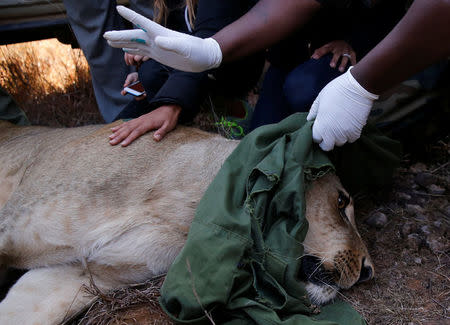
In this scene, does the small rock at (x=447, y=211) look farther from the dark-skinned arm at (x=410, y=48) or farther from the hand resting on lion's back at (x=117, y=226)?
the dark-skinned arm at (x=410, y=48)

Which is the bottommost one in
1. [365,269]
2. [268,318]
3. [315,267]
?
[365,269]

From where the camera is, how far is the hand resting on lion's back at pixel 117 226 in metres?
2.39

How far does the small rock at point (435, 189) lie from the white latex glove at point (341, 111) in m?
1.28

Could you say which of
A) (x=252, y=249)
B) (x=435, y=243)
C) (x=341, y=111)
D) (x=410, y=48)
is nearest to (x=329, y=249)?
(x=252, y=249)

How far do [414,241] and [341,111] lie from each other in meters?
1.08

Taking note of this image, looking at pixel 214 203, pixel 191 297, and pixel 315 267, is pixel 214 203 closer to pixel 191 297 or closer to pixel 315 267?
pixel 191 297

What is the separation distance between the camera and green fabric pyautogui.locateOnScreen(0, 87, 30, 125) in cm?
429

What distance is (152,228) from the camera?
7.89ft

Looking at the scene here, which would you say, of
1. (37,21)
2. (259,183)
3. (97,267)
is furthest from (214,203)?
(37,21)

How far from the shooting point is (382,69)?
2232 millimetres

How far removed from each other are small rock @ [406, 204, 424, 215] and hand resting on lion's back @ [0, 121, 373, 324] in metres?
0.71

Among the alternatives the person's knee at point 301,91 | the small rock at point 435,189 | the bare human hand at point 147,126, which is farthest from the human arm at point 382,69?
the small rock at point 435,189

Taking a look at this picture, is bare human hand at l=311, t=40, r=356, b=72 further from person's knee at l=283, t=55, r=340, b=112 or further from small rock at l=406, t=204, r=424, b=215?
small rock at l=406, t=204, r=424, b=215

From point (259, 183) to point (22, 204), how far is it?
1424 millimetres
